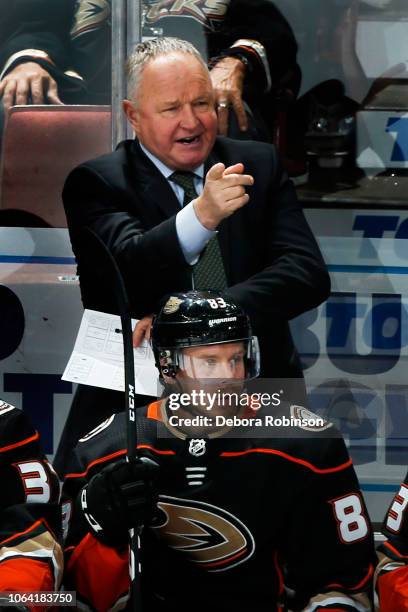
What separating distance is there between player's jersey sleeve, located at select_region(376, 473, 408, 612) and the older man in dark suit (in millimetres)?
557

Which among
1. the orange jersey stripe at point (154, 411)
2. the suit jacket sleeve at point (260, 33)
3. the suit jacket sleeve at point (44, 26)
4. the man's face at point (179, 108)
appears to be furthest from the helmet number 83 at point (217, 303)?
the suit jacket sleeve at point (44, 26)

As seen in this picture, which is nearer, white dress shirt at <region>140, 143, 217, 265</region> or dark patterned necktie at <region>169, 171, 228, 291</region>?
white dress shirt at <region>140, 143, 217, 265</region>

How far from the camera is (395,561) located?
10.1ft

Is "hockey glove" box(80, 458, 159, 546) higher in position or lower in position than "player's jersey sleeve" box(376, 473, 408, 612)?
higher

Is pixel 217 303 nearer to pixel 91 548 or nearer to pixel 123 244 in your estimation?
pixel 123 244

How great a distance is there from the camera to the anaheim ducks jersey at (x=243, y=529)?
307 cm

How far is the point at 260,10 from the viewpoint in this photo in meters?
3.99

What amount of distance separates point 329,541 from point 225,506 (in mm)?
250

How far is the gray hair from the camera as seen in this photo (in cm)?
354

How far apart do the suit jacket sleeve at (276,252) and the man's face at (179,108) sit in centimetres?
13

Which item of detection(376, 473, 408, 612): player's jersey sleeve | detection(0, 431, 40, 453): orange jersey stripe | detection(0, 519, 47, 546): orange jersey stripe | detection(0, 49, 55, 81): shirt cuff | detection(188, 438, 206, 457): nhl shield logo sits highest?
detection(0, 49, 55, 81): shirt cuff

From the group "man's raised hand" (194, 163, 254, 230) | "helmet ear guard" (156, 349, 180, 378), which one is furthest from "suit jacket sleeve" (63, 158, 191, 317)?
"helmet ear guard" (156, 349, 180, 378)

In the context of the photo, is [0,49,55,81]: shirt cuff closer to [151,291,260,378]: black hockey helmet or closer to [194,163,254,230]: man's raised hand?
[194,163,254,230]: man's raised hand

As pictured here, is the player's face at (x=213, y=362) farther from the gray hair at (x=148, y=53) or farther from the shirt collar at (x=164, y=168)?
the gray hair at (x=148, y=53)
